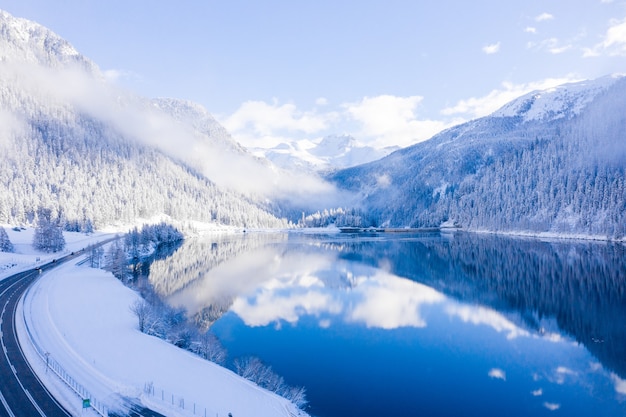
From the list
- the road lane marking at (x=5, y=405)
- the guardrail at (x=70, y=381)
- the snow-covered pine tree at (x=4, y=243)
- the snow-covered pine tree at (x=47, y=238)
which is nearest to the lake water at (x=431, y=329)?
the guardrail at (x=70, y=381)

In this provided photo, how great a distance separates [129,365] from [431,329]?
40028mm

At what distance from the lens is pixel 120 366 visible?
35781 mm

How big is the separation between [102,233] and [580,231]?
210 m

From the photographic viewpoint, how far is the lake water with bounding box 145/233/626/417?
117 feet

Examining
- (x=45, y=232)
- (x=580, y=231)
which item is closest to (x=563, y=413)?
(x=45, y=232)

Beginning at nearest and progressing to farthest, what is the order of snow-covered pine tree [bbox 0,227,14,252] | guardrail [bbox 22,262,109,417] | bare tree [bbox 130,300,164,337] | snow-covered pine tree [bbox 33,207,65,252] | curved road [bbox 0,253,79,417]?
curved road [bbox 0,253,79,417] < guardrail [bbox 22,262,109,417] < bare tree [bbox 130,300,164,337] < snow-covered pine tree [bbox 0,227,14,252] < snow-covered pine tree [bbox 33,207,65,252]

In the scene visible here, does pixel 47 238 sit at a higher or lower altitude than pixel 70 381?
higher

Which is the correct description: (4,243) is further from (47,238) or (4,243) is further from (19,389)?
(19,389)

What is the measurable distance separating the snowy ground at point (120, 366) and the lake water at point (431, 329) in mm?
7681

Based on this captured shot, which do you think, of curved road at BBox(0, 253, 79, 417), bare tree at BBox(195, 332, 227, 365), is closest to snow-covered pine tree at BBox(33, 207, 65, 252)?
curved road at BBox(0, 253, 79, 417)

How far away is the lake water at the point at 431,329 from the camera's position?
35688 mm

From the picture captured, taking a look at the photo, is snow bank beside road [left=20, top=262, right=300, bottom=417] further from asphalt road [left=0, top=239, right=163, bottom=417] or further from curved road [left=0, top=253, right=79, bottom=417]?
curved road [left=0, top=253, right=79, bottom=417]

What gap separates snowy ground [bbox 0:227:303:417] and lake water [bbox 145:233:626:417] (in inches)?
302

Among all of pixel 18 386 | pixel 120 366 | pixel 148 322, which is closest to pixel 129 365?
pixel 120 366
